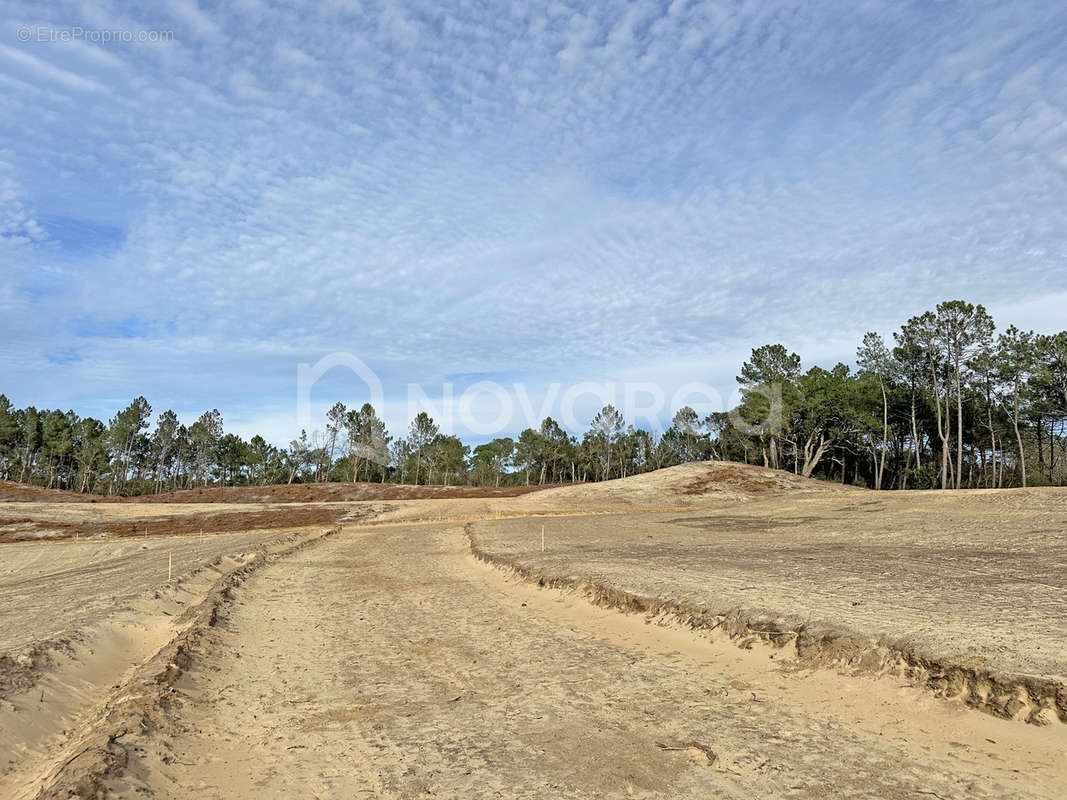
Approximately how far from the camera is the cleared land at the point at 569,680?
18.2ft

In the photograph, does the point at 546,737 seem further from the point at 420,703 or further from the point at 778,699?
the point at 778,699

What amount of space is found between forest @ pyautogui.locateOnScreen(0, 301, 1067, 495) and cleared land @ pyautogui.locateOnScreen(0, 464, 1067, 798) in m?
52.8

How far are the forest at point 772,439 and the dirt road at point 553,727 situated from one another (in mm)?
58731

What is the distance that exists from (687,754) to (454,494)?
63.1 m

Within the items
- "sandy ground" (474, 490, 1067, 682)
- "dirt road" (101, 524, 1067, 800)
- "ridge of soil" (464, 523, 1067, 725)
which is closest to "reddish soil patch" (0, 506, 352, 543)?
"sandy ground" (474, 490, 1067, 682)

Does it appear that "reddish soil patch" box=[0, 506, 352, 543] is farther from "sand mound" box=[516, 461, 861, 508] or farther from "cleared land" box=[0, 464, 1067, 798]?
"cleared land" box=[0, 464, 1067, 798]

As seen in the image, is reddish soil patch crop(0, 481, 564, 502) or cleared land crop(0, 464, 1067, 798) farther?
reddish soil patch crop(0, 481, 564, 502)

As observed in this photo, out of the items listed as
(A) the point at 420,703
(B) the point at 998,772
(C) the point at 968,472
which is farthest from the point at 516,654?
(C) the point at 968,472

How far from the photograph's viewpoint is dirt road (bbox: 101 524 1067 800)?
5359 millimetres

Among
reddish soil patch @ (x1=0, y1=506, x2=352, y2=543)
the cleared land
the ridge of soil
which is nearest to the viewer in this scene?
the cleared land

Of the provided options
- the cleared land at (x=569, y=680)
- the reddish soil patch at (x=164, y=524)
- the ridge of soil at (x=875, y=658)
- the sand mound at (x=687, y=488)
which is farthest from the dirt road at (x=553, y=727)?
the sand mound at (x=687, y=488)

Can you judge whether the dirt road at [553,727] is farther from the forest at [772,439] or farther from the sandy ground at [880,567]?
the forest at [772,439]

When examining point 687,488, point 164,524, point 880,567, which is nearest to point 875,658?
point 880,567

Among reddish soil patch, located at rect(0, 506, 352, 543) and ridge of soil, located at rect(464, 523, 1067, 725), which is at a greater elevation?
ridge of soil, located at rect(464, 523, 1067, 725)
